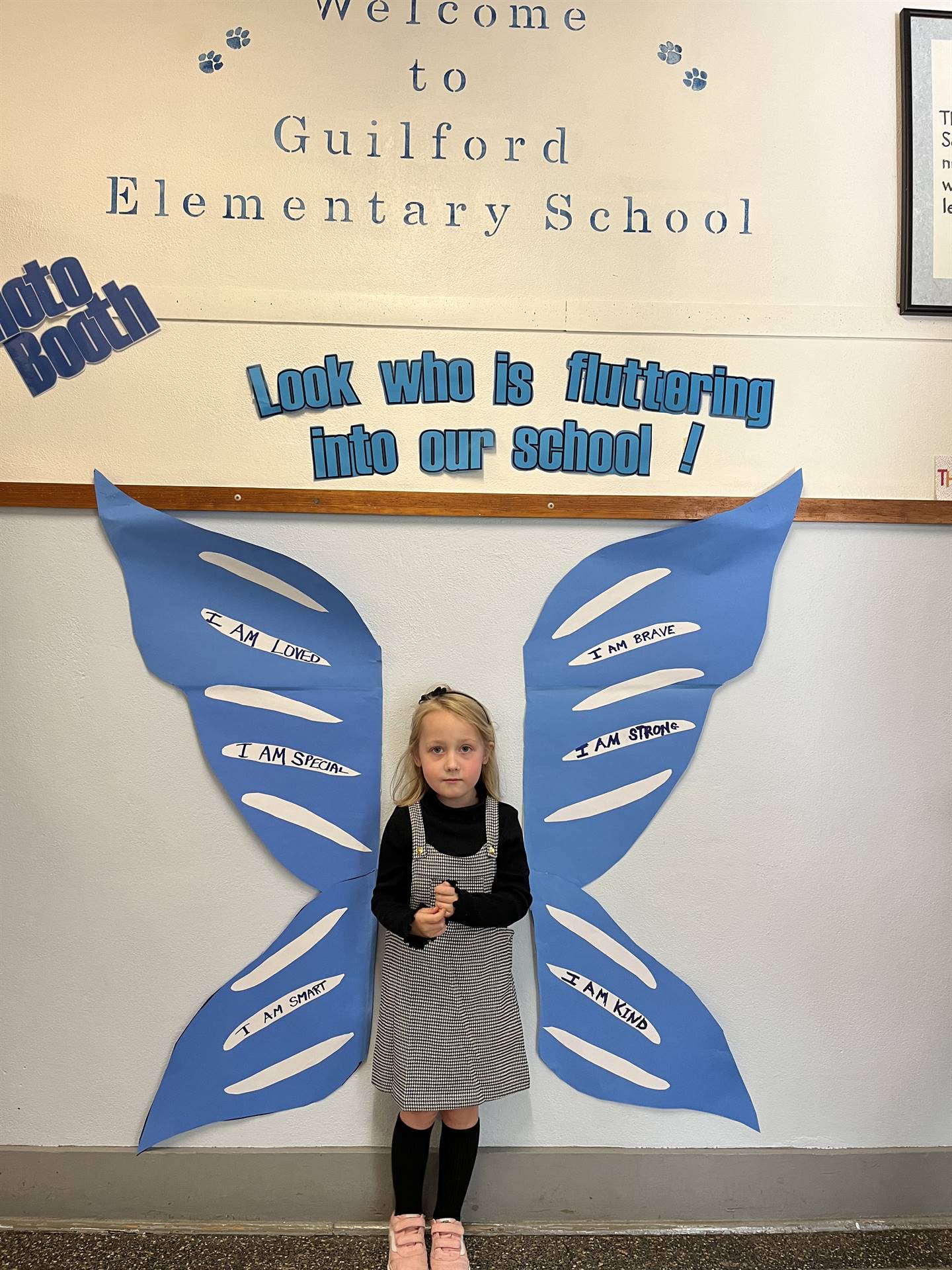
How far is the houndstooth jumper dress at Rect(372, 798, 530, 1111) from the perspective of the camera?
5.66 ft

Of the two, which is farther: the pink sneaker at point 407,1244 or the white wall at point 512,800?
the white wall at point 512,800

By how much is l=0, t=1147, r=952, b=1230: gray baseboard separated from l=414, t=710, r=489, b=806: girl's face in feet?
2.51

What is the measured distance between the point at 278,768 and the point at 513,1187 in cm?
96

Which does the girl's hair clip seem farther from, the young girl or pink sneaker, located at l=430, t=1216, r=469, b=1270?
pink sneaker, located at l=430, t=1216, r=469, b=1270

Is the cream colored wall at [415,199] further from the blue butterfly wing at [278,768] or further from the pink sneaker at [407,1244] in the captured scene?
the pink sneaker at [407,1244]

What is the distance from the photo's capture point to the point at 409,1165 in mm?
1784

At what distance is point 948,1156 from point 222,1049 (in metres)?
1.50

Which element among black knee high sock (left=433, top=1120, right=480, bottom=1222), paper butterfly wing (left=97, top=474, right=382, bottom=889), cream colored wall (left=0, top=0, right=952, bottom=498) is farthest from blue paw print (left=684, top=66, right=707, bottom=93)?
black knee high sock (left=433, top=1120, right=480, bottom=1222)

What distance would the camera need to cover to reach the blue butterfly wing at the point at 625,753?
190 cm

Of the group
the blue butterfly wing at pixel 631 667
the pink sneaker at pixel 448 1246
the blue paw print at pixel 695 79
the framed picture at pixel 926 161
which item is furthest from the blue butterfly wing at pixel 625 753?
the blue paw print at pixel 695 79

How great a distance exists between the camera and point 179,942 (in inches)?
74.4

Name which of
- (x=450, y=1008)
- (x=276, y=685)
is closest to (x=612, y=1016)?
(x=450, y=1008)

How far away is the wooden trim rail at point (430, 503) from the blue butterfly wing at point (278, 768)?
0.08 meters

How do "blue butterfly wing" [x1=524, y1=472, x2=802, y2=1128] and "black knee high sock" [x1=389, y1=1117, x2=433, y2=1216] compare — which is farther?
"blue butterfly wing" [x1=524, y1=472, x2=802, y2=1128]
